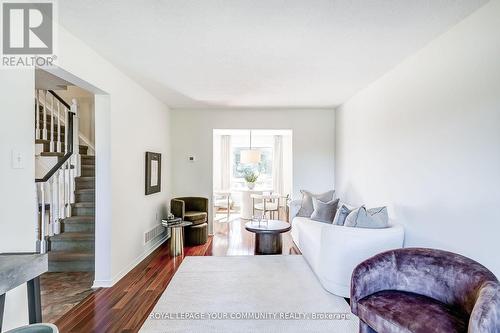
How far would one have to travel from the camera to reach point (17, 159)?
181 cm

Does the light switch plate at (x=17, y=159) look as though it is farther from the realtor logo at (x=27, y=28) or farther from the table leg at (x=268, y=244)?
the table leg at (x=268, y=244)

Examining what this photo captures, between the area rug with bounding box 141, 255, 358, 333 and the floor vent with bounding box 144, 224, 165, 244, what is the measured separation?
920mm

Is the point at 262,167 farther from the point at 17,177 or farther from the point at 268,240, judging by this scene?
the point at 17,177

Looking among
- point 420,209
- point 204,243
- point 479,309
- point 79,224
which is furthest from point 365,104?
point 79,224

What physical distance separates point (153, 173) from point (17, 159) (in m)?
2.65

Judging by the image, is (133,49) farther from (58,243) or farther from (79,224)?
(58,243)

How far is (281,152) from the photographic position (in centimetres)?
855

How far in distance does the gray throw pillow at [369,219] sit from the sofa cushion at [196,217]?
2.72m

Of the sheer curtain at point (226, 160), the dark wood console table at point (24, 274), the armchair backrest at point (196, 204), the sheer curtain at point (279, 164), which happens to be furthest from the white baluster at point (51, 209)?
the sheer curtain at point (279, 164)

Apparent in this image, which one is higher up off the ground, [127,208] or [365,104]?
[365,104]

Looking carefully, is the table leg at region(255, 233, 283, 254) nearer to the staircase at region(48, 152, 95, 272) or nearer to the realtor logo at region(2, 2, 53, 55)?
the staircase at region(48, 152, 95, 272)

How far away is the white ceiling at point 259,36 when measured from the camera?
1988 millimetres

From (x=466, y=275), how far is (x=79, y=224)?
14.5 ft

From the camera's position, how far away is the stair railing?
3.22 m
